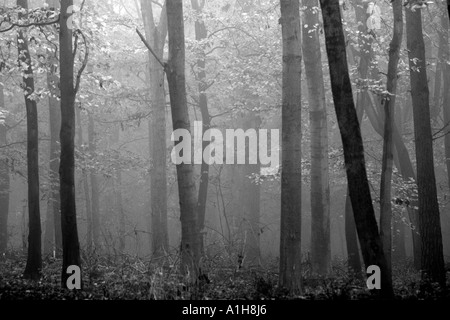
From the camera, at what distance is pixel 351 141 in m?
7.12

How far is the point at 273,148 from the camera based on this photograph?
26.7m

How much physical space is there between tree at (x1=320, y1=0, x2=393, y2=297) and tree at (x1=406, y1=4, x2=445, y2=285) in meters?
5.99

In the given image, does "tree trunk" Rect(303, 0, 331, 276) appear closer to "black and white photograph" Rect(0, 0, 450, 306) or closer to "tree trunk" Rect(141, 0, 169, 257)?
"black and white photograph" Rect(0, 0, 450, 306)

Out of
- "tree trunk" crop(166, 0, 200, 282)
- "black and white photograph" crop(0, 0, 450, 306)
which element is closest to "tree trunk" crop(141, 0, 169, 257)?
"black and white photograph" crop(0, 0, 450, 306)

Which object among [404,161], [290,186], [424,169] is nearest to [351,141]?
[290,186]

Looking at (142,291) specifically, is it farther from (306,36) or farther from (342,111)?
(306,36)

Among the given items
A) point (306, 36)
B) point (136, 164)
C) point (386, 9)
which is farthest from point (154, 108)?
point (386, 9)

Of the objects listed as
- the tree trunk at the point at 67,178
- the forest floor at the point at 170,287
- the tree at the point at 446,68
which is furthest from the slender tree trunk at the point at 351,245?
the tree at the point at 446,68

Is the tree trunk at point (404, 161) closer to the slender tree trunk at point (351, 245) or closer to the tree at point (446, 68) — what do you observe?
the tree at point (446, 68)

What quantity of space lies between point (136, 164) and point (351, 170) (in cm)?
1899

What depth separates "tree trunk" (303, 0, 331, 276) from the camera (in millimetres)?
13352

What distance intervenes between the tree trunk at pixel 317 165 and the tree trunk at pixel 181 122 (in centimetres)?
431

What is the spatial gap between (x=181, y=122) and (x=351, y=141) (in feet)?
12.4

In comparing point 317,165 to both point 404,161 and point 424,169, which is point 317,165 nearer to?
point 424,169
